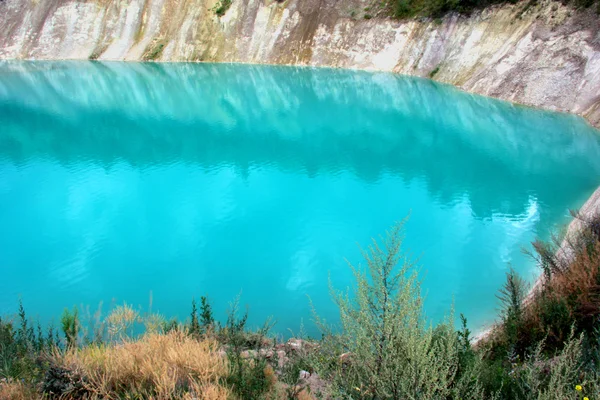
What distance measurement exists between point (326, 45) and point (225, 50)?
39.1 feet

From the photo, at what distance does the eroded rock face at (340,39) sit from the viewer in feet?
106

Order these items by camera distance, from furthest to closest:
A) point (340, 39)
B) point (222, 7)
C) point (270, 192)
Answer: point (222, 7) → point (340, 39) → point (270, 192)

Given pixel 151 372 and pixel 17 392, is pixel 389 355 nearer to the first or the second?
pixel 151 372

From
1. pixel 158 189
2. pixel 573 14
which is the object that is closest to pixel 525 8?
pixel 573 14

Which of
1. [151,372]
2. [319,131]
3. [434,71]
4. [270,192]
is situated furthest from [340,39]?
[151,372]

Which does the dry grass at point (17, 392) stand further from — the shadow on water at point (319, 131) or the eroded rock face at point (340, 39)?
the eroded rock face at point (340, 39)

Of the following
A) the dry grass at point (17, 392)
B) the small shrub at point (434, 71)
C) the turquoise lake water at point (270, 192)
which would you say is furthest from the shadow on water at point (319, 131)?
the dry grass at point (17, 392)

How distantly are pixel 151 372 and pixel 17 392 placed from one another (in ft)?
5.00

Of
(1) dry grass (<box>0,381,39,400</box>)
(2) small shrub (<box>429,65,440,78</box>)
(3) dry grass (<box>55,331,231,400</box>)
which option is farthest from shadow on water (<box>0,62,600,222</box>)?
(1) dry grass (<box>0,381,39,400</box>)

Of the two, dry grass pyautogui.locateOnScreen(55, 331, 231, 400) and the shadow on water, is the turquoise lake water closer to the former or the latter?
the shadow on water

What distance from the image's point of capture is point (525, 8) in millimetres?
37375

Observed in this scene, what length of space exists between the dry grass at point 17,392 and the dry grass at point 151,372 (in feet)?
1.41

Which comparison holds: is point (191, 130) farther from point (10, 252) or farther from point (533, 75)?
point (533, 75)

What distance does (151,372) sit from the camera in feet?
20.4
